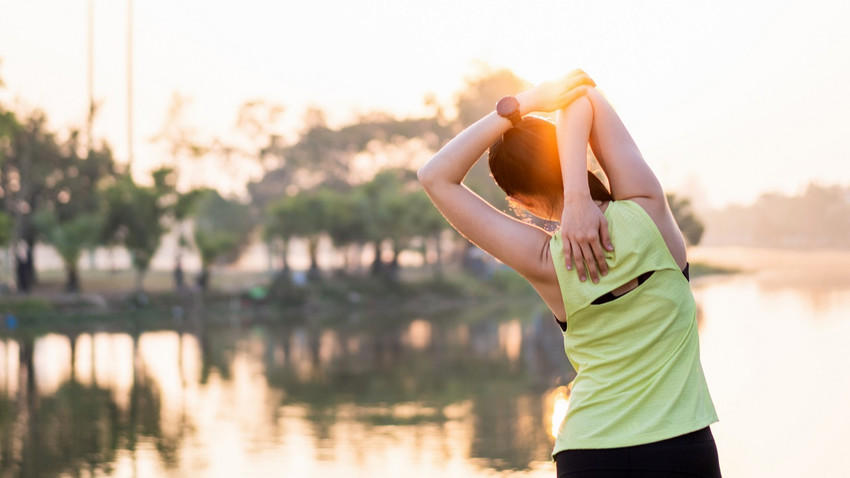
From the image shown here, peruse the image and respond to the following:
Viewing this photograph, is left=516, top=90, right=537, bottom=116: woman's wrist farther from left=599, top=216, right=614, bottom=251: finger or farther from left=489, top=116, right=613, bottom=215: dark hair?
left=599, top=216, right=614, bottom=251: finger

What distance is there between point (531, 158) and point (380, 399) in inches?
387

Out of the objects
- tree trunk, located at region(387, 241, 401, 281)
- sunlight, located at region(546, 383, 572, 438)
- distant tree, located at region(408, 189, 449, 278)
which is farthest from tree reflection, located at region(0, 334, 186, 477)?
tree trunk, located at region(387, 241, 401, 281)

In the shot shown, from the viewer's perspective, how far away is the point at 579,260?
1.56m

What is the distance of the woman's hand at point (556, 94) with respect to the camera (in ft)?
5.39

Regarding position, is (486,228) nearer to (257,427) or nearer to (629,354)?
(629,354)

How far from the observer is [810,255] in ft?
44.9

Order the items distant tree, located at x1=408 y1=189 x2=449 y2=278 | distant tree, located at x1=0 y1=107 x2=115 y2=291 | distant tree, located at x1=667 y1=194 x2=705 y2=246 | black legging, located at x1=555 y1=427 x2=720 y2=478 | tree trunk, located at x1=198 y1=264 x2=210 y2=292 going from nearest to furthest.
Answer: black legging, located at x1=555 y1=427 x2=720 y2=478
distant tree, located at x1=667 y1=194 x2=705 y2=246
tree trunk, located at x1=198 y1=264 x2=210 y2=292
distant tree, located at x1=0 y1=107 x2=115 y2=291
distant tree, located at x1=408 y1=189 x2=449 y2=278

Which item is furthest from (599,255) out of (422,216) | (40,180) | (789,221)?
(422,216)

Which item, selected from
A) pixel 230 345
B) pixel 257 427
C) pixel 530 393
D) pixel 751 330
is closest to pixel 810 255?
pixel 751 330

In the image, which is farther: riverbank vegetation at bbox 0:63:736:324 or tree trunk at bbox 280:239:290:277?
tree trunk at bbox 280:239:290:277

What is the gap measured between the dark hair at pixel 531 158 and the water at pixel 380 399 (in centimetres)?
573

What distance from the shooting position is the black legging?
5.05 feet

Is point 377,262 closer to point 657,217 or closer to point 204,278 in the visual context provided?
point 204,278

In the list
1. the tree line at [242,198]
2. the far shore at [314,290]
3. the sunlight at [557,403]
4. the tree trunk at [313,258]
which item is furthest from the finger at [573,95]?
the tree trunk at [313,258]
